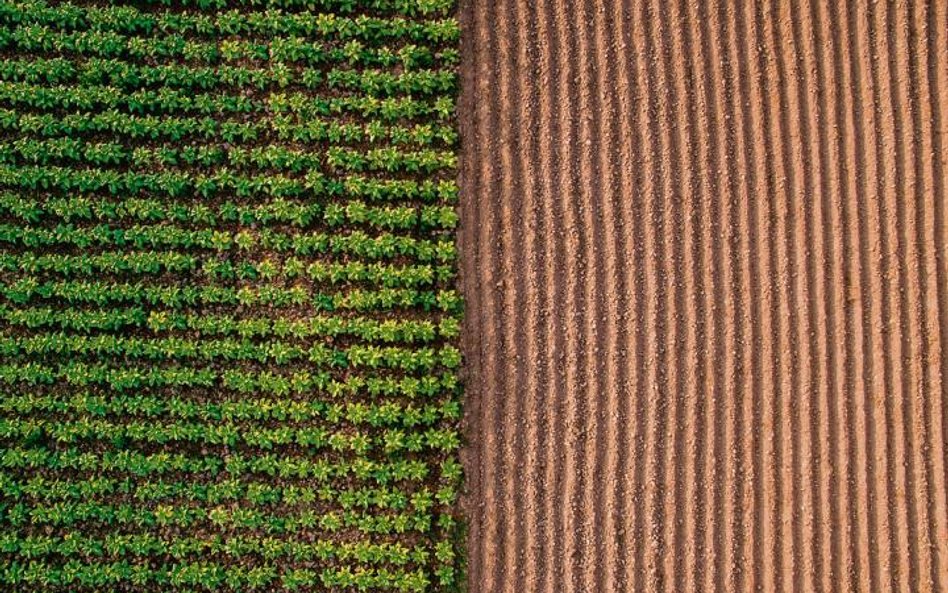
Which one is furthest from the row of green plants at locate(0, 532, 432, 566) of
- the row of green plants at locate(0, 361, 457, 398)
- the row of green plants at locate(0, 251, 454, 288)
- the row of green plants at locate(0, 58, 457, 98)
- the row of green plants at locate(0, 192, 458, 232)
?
the row of green plants at locate(0, 58, 457, 98)

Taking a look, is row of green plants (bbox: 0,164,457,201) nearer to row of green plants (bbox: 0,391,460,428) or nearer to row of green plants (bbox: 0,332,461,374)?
row of green plants (bbox: 0,332,461,374)

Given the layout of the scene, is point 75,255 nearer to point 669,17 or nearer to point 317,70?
point 317,70

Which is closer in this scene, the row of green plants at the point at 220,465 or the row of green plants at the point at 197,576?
the row of green plants at the point at 197,576

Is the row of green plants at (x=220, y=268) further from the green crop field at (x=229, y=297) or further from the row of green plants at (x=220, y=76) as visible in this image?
the row of green plants at (x=220, y=76)

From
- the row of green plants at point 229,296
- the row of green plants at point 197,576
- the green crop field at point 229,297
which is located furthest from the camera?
the row of green plants at point 229,296

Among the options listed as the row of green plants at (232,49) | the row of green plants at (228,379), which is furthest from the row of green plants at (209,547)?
the row of green plants at (232,49)

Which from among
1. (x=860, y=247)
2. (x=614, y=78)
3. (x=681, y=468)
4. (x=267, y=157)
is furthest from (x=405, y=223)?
(x=860, y=247)
